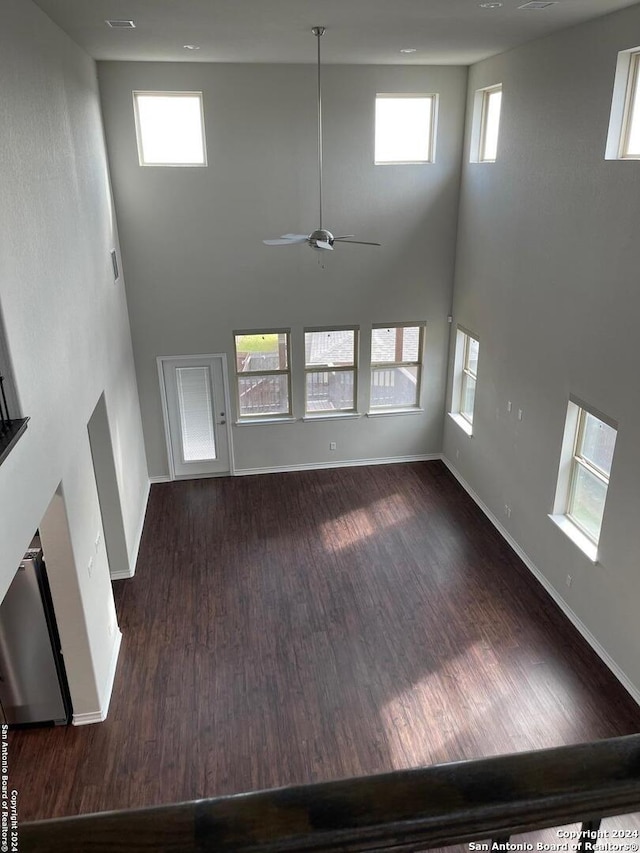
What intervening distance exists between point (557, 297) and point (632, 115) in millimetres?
1610

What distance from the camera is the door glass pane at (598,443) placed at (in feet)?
17.7

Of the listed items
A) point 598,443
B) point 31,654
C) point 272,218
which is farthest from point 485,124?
point 31,654

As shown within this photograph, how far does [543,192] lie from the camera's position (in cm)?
599

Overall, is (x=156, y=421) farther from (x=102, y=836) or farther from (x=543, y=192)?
(x=102, y=836)

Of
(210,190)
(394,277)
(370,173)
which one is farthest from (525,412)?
(210,190)

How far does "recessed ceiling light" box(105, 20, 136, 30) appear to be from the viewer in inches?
197

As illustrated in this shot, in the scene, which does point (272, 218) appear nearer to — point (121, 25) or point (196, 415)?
point (196, 415)

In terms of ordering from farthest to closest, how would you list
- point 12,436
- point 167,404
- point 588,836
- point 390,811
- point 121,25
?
1. point 167,404
2. point 121,25
3. point 12,436
4. point 588,836
5. point 390,811

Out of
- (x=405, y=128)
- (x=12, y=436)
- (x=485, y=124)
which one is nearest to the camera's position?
(x=12, y=436)

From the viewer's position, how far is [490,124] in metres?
7.34

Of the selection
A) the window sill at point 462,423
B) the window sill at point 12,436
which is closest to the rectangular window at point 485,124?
the window sill at point 462,423

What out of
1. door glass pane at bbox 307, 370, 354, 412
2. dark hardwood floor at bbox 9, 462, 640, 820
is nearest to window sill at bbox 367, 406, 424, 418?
door glass pane at bbox 307, 370, 354, 412

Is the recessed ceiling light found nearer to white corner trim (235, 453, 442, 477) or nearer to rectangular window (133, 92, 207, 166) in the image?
rectangular window (133, 92, 207, 166)

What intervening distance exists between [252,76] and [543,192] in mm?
3648
